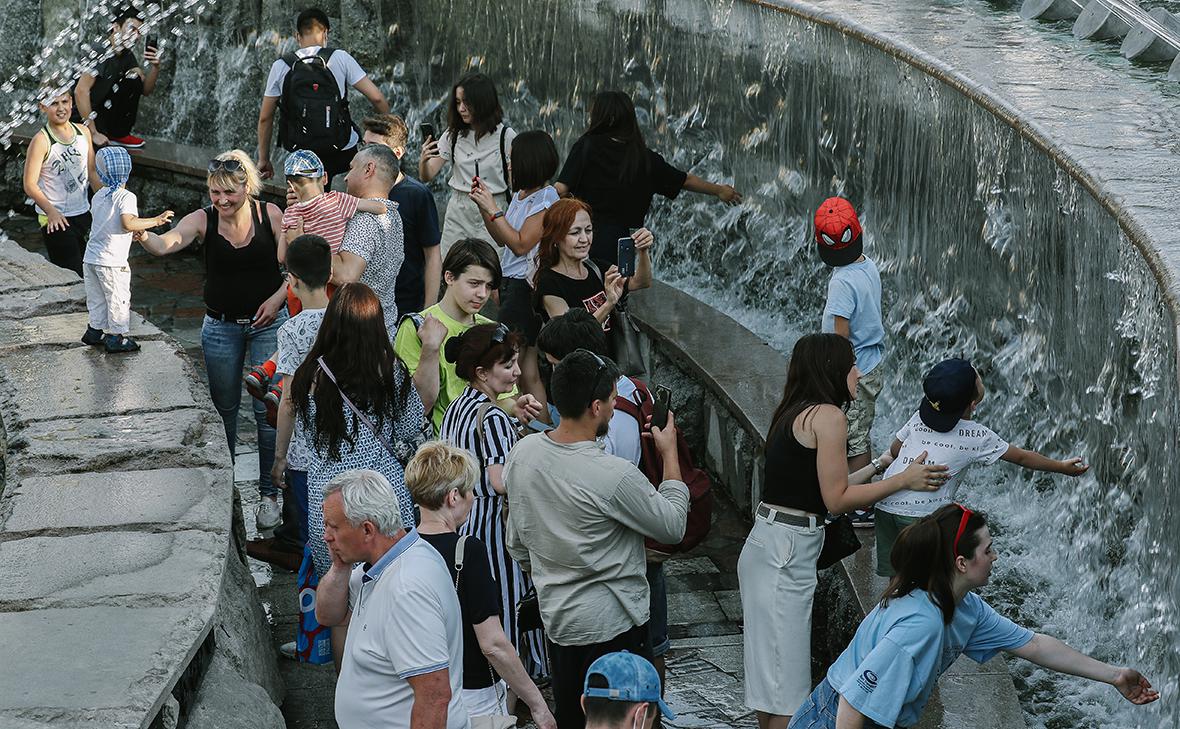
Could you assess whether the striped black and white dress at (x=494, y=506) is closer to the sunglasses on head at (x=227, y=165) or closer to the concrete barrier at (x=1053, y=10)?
the sunglasses on head at (x=227, y=165)

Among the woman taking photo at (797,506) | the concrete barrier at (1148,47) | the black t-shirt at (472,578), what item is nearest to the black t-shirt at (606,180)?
the concrete barrier at (1148,47)

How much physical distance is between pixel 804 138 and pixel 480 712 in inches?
197

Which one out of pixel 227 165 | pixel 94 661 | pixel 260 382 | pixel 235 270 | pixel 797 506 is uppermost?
pixel 227 165

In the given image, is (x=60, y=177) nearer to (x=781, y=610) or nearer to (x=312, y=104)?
(x=312, y=104)

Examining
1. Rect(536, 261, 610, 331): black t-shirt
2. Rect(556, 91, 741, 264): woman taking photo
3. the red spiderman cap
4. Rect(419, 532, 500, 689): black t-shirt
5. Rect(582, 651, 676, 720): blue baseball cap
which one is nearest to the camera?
Rect(582, 651, 676, 720): blue baseball cap

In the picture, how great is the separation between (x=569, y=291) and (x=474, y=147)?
1.82 m

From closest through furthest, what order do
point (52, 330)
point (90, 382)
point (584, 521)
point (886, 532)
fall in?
1. point (584, 521)
2. point (886, 532)
3. point (90, 382)
4. point (52, 330)

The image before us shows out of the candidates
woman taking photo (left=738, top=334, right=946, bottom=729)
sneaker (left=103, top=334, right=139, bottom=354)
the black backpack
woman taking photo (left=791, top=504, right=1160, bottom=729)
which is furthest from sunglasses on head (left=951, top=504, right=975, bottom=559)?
the black backpack

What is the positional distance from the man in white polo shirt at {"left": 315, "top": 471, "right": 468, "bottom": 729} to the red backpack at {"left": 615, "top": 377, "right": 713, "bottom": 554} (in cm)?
110

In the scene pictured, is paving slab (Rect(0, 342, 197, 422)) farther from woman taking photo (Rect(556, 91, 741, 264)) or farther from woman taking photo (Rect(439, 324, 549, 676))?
woman taking photo (Rect(556, 91, 741, 264))

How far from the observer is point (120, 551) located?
4.76 metres

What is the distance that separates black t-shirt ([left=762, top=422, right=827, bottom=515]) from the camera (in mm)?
4867

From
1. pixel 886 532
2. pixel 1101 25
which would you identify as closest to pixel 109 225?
pixel 886 532

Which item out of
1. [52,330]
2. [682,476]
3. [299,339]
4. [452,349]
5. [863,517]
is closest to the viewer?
[682,476]
